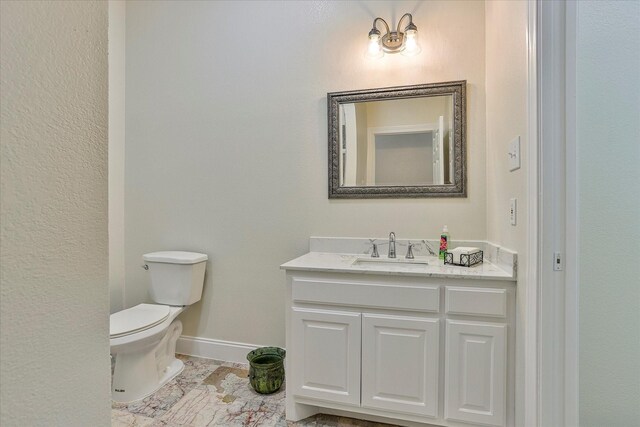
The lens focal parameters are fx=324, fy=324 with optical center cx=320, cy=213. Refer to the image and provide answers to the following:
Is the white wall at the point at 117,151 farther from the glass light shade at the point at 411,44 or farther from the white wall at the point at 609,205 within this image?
the white wall at the point at 609,205

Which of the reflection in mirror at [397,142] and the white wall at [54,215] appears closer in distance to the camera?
the white wall at [54,215]

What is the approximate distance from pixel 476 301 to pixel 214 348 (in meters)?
1.81

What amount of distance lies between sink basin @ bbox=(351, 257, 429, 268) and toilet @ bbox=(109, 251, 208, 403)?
44.5 inches

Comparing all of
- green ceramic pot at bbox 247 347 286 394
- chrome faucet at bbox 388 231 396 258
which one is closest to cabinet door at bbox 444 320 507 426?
chrome faucet at bbox 388 231 396 258

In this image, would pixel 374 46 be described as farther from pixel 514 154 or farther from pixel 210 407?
pixel 210 407

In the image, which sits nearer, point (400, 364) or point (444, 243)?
point (400, 364)

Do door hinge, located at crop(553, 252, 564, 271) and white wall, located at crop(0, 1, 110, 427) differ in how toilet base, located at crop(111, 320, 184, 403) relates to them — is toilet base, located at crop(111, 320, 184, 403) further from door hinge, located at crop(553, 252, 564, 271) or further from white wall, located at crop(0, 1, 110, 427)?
door hinge, located at crop(553, 252, 564, 271)

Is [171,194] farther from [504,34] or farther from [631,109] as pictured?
[631,109]

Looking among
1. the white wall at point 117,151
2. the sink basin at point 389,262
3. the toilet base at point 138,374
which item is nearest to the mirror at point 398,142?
the sink basin at point 389,262

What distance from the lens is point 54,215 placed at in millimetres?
455

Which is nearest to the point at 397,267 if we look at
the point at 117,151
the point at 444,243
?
the point at 444,243

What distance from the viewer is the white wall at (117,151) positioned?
2398 millimetres

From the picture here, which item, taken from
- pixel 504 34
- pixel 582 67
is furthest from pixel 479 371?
pixel 504 34

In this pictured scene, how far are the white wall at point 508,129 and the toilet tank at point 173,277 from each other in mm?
1880
